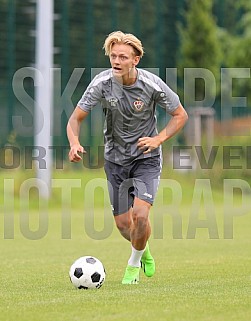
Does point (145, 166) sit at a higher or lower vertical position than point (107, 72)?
lower

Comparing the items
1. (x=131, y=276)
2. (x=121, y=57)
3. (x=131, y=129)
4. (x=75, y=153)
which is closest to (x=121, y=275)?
(x=131, y=276)

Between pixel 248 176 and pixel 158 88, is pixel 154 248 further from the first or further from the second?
pixel 248 176

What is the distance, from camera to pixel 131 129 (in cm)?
968

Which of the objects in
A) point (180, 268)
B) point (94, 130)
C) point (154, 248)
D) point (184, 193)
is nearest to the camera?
point (180, 268)

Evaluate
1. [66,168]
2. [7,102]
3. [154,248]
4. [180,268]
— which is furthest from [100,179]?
[180,268]

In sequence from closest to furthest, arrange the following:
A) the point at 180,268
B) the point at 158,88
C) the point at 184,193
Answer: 1. the point at 158,88
2. the point at 180,268
3. the point at 184,193

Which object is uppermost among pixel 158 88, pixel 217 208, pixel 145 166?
pixel 158 88

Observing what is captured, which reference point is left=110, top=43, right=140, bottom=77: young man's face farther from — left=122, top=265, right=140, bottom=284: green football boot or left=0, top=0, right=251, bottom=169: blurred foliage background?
left=0, top=0, right=251, bottom=169: blurred foliage background

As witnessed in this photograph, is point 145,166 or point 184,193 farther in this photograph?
point 184,193

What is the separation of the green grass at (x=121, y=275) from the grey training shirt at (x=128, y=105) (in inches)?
54.4

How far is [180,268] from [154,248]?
3452mm

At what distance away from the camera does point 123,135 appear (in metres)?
9.67

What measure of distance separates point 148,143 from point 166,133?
0.30m

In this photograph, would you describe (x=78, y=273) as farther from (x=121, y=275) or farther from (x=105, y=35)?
(x=105, y=35)
